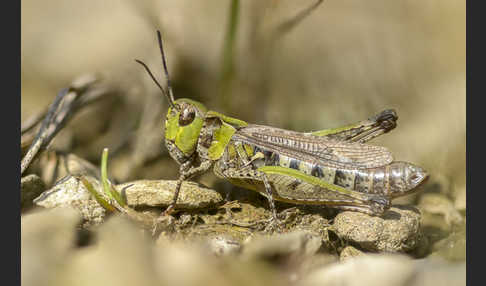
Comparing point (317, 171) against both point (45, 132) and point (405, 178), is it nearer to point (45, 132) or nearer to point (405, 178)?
point (405, 178)

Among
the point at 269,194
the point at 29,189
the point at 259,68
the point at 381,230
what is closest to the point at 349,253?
the point at 381,230

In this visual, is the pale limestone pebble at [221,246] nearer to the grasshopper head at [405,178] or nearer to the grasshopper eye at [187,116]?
the grasshopper eye at [187,116]

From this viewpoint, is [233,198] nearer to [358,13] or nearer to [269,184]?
[269,184]

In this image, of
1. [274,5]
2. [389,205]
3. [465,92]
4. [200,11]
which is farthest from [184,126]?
[465,92]

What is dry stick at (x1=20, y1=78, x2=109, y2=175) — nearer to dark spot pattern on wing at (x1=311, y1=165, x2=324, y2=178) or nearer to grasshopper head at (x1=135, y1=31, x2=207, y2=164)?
grasshopper head at (x1=135, y1=31, x2=207, y2=164)

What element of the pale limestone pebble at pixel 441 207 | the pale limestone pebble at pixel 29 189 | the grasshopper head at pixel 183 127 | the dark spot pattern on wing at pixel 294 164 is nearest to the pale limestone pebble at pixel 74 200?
the pale limestone pebble at pixel 29 189
